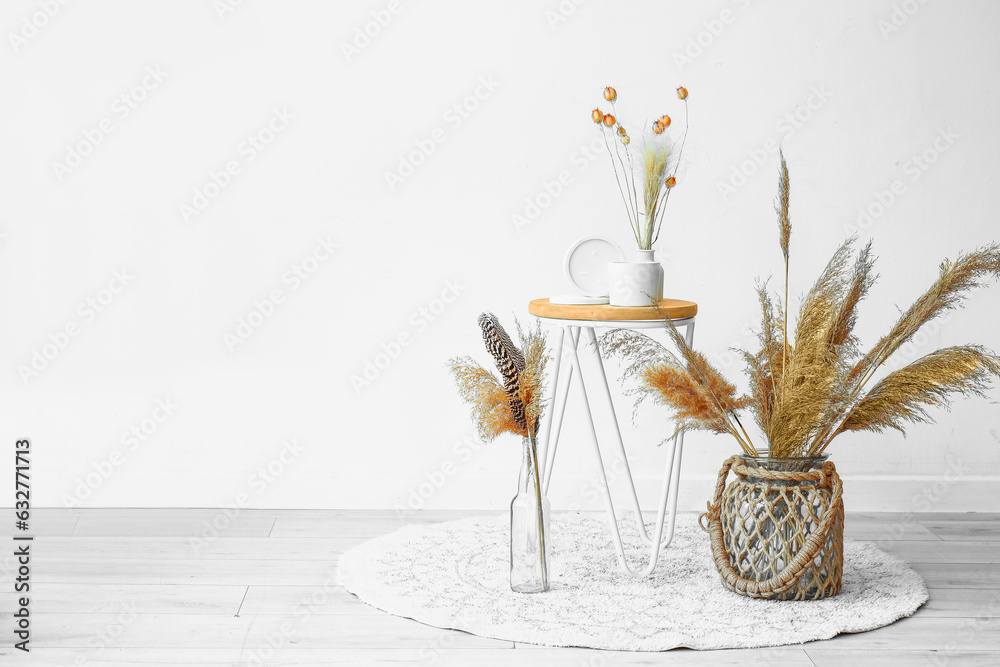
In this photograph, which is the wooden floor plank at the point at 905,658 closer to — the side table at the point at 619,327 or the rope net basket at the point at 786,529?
the rope net basket at the point at 786,529

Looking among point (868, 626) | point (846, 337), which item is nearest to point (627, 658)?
point (868, 626)

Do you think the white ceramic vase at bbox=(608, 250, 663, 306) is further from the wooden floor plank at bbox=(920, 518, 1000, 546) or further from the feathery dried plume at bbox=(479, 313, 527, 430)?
the wooden floor plank at bbox=(920, 518, 1000, 546)

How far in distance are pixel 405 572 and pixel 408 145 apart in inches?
46.9

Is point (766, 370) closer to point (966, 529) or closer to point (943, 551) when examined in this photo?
point (943, 551)

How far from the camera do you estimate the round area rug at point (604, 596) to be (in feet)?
6.30

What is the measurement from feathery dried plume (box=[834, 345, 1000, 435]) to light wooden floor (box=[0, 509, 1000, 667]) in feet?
1.33

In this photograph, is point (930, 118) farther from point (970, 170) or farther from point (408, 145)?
point (408, 145)

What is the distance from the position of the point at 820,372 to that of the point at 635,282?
1.38 feet

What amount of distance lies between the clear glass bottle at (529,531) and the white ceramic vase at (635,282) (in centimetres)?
37

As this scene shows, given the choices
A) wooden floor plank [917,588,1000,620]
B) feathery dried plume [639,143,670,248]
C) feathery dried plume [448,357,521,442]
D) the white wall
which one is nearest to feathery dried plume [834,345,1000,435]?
wooden floor plank [917,588,1000,620]

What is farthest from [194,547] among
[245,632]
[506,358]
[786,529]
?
[786,529]

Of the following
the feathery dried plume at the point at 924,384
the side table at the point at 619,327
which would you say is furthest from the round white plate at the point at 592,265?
the feathery dried plume at the point at 924,384

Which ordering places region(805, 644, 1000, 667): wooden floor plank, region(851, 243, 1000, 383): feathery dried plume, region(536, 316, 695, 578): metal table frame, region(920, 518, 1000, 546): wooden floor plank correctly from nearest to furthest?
1. region(805, 644, 1000, 667): wooden floor plank
2. region(851, 243, 1000, 383): feathery dried plume
3. region(536, 316, 695, 578): metal table frame
4. region(920, 518, 1000, 546): wooden floor plank

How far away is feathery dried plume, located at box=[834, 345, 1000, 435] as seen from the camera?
6.47 ft
